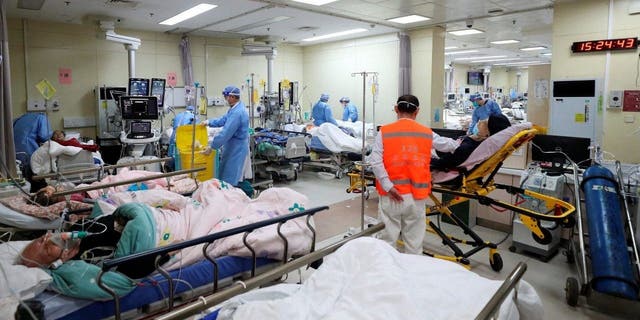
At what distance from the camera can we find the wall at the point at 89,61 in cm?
712

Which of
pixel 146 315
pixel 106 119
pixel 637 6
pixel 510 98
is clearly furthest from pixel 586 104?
pixel 510 98

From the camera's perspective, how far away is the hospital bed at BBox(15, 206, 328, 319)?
6.66 ft

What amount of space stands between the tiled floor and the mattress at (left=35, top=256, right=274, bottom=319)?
0.97 m

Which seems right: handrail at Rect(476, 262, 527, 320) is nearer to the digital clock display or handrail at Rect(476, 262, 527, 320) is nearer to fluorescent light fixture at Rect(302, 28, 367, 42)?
the digital clock display

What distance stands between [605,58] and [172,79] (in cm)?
796

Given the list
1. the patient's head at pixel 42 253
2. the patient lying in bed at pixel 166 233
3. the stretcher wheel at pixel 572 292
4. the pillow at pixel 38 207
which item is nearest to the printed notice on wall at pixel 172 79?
the pillow at pixel 38 207

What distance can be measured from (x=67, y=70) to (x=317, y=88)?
5.85m

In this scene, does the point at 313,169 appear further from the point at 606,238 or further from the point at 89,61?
the point at 606,238

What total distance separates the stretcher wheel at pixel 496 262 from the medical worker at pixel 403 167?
0.97 m

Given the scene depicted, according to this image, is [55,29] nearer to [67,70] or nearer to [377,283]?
[67,70]

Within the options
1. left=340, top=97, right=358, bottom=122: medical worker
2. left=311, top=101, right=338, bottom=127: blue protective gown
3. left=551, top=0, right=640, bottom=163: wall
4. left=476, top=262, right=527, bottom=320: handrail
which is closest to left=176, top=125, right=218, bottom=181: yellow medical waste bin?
left=311, top=101, right=338, bottom=127: blue protective gown

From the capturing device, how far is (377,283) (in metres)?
1.67

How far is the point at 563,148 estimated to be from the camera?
13.2 ft

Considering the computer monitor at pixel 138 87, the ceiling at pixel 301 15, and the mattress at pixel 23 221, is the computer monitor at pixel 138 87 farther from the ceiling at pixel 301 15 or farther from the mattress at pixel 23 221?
the mattress at pixel 23 221
